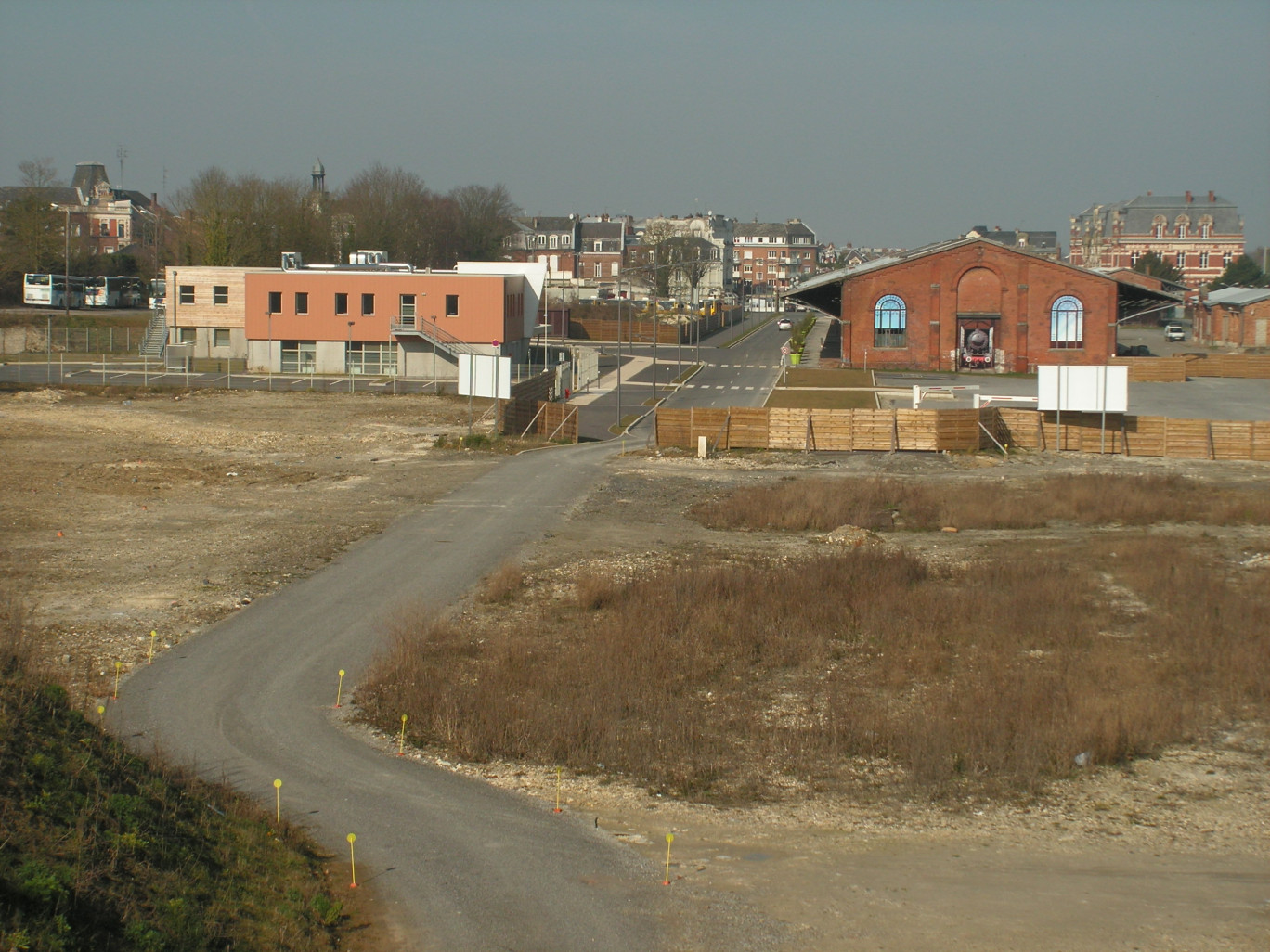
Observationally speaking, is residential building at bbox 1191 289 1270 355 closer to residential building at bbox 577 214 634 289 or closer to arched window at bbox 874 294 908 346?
arched window at bbox 874 294 908 346

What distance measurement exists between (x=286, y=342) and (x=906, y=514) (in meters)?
49.5

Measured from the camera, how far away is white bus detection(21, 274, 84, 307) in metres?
95.9

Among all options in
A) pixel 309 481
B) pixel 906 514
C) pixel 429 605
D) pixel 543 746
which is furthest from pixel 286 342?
pixel 543 746

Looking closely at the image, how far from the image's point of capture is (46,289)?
316 feet

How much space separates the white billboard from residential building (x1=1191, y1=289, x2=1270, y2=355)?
228ft

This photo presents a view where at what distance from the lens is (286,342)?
7019 cm

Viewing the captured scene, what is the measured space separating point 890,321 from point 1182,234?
93673 millimetres

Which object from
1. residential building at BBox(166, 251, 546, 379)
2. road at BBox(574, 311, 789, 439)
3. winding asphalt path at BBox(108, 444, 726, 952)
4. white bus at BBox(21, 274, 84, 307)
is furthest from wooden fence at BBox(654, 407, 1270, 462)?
white bus at BBox(21, 274, 84, 307)

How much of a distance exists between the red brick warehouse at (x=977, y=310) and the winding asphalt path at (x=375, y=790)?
184 ft

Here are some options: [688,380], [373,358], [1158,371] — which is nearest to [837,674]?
[688,380]

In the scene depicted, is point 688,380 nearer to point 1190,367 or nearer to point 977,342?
point 977,342

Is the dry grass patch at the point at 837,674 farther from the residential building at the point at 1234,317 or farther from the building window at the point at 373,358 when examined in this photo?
the residential building at the point at 1234,317

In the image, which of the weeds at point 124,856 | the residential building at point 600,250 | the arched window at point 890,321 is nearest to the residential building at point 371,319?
the arched window at point 890,321

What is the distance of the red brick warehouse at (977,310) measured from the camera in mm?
71875
